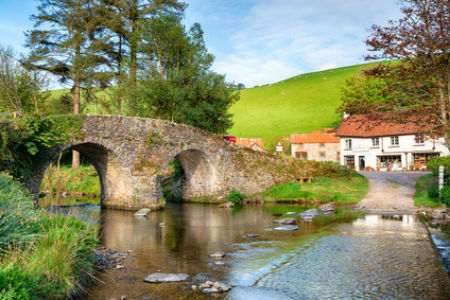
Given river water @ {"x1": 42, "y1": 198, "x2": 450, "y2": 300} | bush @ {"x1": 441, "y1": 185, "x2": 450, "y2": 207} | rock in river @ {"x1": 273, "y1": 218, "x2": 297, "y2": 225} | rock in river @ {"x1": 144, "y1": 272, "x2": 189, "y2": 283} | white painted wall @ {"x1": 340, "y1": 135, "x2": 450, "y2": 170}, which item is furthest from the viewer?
white painted wall @ {"x1": 340, "y1": 135, "x2": 450, "y2": 170}

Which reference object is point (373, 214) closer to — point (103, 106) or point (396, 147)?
point (103, 106)

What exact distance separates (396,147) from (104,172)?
3688 centimetres

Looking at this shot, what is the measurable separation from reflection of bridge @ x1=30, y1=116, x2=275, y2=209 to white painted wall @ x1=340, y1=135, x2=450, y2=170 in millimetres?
26874

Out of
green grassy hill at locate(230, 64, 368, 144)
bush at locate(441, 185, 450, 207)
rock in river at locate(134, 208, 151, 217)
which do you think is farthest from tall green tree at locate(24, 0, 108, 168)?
green grassy hill at locate(230, 64, 368, 144)

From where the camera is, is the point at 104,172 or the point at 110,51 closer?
the point at 104,172

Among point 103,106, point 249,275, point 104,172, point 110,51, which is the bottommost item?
point 249,275

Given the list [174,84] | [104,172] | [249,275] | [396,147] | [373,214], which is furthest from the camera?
[396,147]

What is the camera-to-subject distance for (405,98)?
16.5 m

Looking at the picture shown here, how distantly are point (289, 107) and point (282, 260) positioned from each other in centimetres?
6963

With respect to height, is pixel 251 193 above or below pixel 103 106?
below

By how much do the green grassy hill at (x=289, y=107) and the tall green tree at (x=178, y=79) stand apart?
28.0 meters

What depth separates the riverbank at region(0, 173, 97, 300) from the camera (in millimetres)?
5634

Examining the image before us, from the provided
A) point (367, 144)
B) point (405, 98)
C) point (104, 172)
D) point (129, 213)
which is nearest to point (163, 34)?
point (104, 172)

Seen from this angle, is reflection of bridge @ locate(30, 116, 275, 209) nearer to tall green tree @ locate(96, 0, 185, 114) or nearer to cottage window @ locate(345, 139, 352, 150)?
tall green tree @ locate(96, 0, 185, 114)
